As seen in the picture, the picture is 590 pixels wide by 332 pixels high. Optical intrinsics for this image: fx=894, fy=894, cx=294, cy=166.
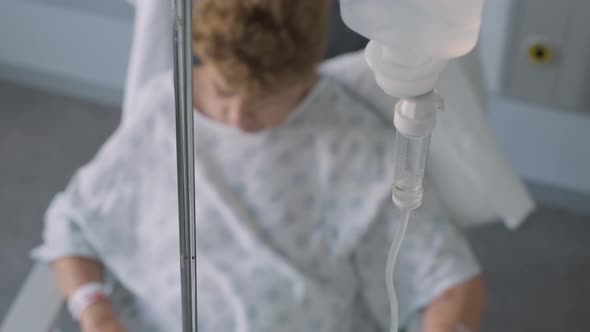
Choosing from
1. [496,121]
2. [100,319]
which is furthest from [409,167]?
[496,121]

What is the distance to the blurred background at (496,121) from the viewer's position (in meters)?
1.63

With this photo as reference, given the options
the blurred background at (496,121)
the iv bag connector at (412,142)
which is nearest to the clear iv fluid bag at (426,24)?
the iv bag connector at (412,142)

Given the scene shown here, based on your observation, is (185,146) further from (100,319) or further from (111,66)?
(111,66)

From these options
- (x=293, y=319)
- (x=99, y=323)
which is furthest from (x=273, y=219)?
(x=99, y=323)

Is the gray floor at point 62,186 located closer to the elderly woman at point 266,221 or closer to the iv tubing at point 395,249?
the elderly woman at point 266,221

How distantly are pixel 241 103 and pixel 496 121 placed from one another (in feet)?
2.71

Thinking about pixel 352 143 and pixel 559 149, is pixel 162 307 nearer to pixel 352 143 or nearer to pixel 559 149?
pixel 352 143

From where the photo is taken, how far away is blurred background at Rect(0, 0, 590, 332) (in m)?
1.63

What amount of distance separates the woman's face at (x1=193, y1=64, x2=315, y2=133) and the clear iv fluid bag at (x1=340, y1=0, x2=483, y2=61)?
0.69 metres

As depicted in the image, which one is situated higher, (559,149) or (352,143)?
(352,143)

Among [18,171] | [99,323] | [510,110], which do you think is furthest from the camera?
[18,171]

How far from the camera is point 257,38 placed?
3.65 feet

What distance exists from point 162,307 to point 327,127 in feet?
1.09

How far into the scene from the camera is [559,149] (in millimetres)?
1825
